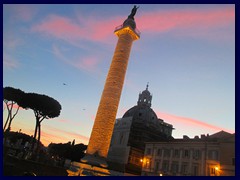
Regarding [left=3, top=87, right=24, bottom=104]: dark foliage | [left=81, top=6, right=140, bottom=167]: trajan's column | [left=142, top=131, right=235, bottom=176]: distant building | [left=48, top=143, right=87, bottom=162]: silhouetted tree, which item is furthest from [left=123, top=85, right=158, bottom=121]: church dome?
[left=3, top=87, right=24, bottom=104]: dark foliage

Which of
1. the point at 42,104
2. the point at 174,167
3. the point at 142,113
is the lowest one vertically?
the point at 174,167

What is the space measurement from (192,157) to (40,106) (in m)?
20.0

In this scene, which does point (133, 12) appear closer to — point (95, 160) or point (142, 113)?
point (95, 160)

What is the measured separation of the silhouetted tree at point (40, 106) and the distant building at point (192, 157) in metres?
16.1

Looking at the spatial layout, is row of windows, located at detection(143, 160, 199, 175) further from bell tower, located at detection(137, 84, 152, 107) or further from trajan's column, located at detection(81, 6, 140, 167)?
bell tower, located at detection(137, 84, 152, 107)

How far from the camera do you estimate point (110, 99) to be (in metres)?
22.2

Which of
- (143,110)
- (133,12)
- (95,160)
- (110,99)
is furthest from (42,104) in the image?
(143,110)

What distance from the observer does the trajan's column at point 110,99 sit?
2100 centimetres

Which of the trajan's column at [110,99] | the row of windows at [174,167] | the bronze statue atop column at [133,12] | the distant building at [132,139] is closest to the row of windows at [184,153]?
the row of windows at [174,167]

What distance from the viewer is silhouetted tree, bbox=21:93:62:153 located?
2673 centimetres

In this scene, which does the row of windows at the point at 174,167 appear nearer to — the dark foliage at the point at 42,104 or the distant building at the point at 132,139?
the distant building at the point at 132,139

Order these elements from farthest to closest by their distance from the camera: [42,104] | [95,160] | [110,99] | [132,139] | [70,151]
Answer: [70,151]
[132,139]
[42,104]
[110,99]
[95,160]
